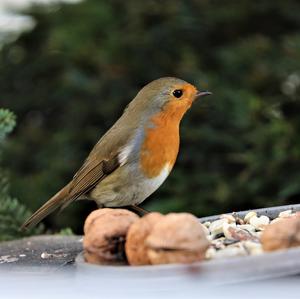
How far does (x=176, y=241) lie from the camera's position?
1.64 m

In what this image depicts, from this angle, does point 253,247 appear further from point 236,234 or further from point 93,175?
point 93,175

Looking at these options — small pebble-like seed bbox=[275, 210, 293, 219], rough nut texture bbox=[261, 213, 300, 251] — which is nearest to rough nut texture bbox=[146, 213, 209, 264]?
rough nut texture bbox=[261, 213, 300, 251]

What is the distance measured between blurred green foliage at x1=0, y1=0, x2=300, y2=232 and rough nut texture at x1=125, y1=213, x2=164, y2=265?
2253 mm

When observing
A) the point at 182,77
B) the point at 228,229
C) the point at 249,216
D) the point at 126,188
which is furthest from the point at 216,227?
the point at 182,77

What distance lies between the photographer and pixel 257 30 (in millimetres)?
4957

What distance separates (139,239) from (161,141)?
1956 mm

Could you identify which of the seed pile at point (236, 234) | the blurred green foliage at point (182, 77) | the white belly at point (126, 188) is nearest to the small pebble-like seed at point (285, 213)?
the seed pile at point (236, 234)

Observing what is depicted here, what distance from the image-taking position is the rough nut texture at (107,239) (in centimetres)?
181

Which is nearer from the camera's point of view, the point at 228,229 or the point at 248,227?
the point at 228,229

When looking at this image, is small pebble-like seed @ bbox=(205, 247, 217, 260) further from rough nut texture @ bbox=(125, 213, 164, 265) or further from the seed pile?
rough nut texture @ bbox=(125, 213, 164, 265)

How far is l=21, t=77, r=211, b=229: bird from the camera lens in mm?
3611

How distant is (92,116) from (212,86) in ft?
2.57

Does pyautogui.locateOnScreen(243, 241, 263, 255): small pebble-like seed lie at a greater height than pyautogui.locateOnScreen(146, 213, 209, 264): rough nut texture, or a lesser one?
lesser

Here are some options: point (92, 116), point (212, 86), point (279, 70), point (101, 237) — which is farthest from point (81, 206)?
point (101, 237)
